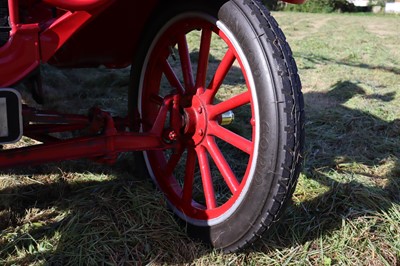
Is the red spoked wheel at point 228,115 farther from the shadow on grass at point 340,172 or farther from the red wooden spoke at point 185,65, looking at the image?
the shadow on grass at point 340,172

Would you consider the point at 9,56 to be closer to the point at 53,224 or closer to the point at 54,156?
the point at 54,156

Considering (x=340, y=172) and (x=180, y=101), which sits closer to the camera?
(x=180, y=101)

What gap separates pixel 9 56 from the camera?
181cm

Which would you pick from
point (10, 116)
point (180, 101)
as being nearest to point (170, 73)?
point (180, 101)

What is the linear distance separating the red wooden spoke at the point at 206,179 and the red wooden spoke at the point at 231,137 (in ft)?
0.43

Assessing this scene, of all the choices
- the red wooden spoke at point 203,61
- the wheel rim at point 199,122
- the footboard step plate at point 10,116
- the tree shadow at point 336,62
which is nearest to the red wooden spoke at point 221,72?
the wheel rim at point 199,122

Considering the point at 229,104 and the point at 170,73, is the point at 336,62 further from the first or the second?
the point at 229,104

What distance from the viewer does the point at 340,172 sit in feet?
9.96

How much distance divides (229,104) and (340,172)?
1.27m

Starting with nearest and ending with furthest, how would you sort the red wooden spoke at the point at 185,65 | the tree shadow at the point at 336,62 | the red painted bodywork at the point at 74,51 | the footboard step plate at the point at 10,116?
the footboard step plate at the point at 10,116 → the red painted bodywork at the point at 74,51 → the red wooden spoke at the point at 185,65 → the tree shadow at the point at 336,62

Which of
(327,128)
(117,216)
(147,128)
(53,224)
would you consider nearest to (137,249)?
(117,216)

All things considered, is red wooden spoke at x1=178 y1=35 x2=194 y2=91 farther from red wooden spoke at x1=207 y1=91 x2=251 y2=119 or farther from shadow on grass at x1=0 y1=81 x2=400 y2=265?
shadow on grass at x1=0 y1=81 x2=400 y2=265

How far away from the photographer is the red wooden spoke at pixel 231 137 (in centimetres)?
203

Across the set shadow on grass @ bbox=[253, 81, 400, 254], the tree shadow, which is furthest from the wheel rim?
the tree shadow
